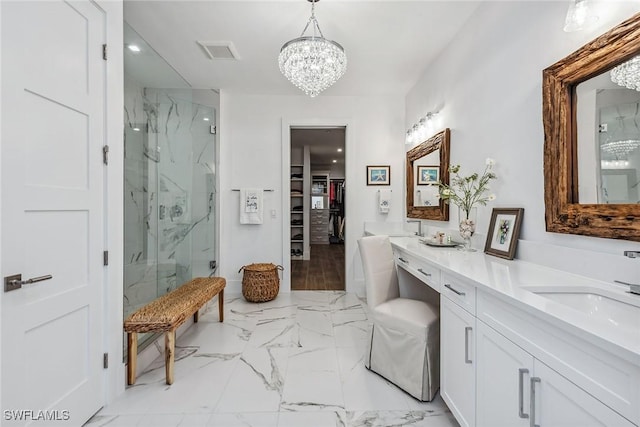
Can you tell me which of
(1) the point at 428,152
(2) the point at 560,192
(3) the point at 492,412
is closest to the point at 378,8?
(1) the point at 428,152

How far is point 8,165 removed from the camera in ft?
3.86

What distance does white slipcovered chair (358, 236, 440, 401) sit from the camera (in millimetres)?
1733

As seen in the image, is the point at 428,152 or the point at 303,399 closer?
the point at 303,399

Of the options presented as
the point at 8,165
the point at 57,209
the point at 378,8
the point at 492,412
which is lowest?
the point at 492,412

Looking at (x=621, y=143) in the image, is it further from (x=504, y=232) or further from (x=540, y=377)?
(x=540, y=377)

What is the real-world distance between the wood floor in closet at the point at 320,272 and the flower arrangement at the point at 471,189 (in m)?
2.29

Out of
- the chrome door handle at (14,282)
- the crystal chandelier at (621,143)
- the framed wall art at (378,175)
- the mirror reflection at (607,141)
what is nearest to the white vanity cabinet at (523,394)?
the mirror reflection at (607,141)

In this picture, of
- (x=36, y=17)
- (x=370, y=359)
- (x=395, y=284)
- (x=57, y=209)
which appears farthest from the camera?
(x=395, y=284)

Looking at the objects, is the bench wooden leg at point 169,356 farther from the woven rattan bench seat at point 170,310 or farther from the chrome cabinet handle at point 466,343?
the chrome cabinet handle at point 466,343

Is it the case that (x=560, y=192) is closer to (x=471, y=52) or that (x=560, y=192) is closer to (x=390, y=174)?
(x=471, y=52)

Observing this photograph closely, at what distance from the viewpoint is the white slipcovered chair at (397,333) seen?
1.73 metres

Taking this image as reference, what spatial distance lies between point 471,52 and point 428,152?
1.02 meters

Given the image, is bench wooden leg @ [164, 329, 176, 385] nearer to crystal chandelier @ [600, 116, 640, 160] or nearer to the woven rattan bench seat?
the woven rattan bench seat

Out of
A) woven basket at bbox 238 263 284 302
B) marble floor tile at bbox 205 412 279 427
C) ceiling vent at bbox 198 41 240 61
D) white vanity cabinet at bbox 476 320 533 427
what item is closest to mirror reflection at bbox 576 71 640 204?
white vanity cabinet at bbox 476 320 533 427
